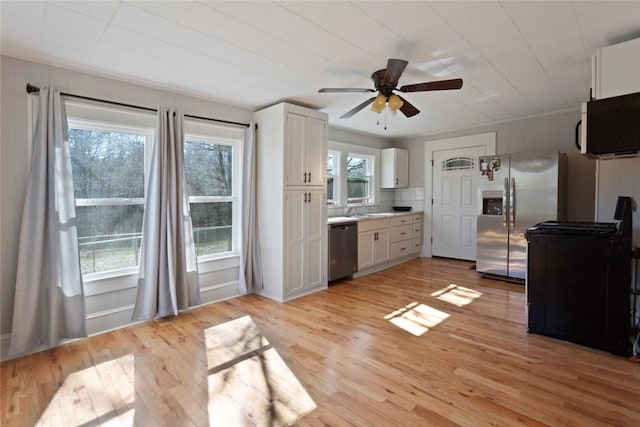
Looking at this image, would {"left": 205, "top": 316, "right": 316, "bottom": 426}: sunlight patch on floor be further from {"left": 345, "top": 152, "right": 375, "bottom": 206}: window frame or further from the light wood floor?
{"left": 345, "top": 152, "right": 375, "bottom": 206}: window frame

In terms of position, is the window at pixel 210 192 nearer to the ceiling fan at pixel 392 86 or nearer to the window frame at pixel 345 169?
the ceiling fan at pixel 392 86

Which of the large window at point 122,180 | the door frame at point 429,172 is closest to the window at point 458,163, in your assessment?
the door frame at point 429,172

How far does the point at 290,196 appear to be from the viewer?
150 inches

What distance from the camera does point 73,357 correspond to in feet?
8.18

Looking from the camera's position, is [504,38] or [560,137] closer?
[504,38]

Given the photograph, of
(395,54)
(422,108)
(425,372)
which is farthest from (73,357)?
(422,108)

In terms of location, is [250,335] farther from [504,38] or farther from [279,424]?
[504,38]

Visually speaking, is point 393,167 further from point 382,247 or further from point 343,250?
point 343,250

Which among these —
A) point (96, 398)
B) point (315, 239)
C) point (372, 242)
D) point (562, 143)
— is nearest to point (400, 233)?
point (372, 242)

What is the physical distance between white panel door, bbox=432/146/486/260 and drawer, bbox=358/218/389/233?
Result: 1336 millimetres

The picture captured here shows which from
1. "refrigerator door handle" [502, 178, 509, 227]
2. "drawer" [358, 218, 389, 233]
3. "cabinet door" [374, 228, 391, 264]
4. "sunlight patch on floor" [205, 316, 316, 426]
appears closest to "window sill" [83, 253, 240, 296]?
"sunlight patch on floor" [205, 316, 316, 426]

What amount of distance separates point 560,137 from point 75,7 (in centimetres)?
551

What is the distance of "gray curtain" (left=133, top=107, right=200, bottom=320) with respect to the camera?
3.12 m

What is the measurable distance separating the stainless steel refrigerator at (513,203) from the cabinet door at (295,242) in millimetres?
2661
